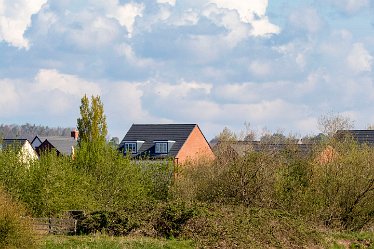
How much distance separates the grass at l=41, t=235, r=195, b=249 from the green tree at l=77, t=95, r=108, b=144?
87.5 feet

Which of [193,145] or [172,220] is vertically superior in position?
[193,145]

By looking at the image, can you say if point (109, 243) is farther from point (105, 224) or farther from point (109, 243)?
point (105, 224)

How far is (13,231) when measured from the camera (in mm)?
24469

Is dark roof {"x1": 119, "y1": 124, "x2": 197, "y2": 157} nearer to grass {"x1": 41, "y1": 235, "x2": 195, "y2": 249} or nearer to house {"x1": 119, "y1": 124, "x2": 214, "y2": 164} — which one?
house {"x1": 119, "y1": 124, "x2": 214, "y2": 164}

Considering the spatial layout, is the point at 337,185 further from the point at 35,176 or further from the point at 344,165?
the point at 35,176

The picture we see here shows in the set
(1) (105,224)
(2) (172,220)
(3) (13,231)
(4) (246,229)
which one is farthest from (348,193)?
(3) (13,231)

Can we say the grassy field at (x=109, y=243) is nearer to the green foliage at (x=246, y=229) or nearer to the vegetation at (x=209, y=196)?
the vegetation at (x=209, y=196)

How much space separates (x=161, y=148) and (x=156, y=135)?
1.75 meters

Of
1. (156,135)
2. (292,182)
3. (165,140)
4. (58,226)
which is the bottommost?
(58,226)

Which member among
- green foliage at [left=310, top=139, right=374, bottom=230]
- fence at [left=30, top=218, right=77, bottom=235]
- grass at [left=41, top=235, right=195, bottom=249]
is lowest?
grass at [left=41, top=235, right=195, bottom=249]

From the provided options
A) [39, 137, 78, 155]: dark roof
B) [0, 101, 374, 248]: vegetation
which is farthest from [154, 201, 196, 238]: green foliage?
[39, 137, 78, 155]: dark roof

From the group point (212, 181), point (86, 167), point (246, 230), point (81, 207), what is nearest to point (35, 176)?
point (81, 207)

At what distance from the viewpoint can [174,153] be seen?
67812mm

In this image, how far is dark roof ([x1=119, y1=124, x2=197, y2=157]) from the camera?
2717 inches
